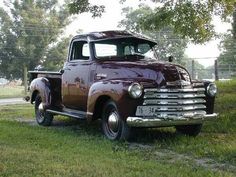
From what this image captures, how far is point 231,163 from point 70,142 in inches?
116

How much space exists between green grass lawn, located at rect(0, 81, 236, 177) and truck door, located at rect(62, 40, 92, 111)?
2.15ft

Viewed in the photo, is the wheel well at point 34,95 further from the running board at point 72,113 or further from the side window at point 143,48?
the side window at point 143,48

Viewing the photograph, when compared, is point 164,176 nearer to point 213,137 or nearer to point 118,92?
point 118,92

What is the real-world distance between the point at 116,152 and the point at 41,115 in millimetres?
4790

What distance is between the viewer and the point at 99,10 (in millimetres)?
12844

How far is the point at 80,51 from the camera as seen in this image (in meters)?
10.2

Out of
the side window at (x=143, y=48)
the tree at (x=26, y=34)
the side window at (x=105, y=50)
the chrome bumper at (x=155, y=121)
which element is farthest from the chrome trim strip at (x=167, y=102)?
the tree at (x=26, y=34)

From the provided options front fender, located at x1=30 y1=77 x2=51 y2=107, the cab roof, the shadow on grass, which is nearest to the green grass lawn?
the shadow on grass

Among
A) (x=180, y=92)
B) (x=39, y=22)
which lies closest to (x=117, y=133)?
(x=180, y=92)

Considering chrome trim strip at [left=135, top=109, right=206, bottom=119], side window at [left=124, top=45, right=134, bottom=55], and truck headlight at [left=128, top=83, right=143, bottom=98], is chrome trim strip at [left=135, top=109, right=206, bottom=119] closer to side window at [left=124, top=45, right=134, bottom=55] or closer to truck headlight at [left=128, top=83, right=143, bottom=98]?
truck headlight at [left=128, top=83, right=143, bottom=98]

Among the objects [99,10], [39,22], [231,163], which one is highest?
[39,22]

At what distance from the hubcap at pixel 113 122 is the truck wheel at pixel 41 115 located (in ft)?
9.91

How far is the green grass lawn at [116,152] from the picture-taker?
5.84 metres

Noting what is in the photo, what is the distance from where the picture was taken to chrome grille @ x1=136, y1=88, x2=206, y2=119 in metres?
7.94
